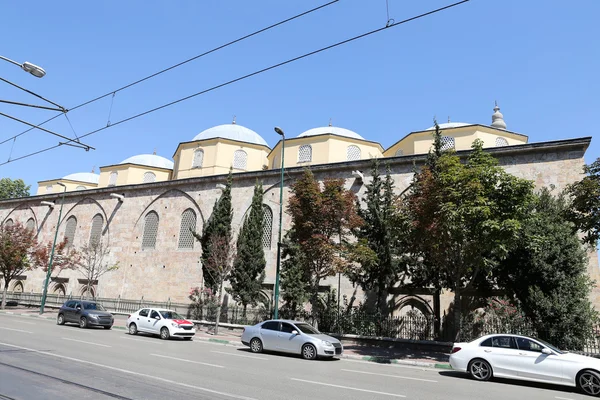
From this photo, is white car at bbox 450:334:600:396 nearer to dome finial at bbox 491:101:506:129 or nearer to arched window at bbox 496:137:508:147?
arched window at bbox 496:137:508:147

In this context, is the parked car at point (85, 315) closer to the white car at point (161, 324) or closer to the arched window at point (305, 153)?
the white car at point (161, 324)

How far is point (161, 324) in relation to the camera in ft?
53.4

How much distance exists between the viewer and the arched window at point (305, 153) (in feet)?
94.5

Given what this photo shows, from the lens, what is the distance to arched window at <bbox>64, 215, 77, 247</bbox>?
35.0 meters

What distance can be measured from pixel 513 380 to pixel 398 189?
1373 centimetres

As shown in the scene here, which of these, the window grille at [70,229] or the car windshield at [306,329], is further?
the window grille at [70,229]

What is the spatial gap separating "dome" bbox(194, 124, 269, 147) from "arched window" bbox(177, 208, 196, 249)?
7117mm

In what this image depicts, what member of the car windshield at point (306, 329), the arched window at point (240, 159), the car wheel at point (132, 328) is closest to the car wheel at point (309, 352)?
the car windshield at point (306, 329)

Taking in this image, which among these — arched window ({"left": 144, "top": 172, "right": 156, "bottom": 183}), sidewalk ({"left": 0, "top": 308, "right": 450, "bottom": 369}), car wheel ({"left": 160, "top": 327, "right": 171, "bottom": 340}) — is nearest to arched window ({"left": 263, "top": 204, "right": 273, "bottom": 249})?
sidewalk ({"left": 0, "top": 308, "right": 450, "bottom": 369})

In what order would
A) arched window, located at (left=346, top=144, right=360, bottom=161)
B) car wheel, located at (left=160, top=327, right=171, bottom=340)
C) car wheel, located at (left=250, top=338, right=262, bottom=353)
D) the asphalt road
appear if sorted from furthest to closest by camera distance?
arched window, located at (left=346, top=144, right=360, bottom=161) < car wheel, located at (left=160, top=327, right=171, bottom=340) < car wheel, located at (left=250, top=338, right=262, bottom=353) < the asphalt road

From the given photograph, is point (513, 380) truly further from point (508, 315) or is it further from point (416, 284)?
point (416, 284)

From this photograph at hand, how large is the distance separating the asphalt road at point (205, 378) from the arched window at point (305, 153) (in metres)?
18.8

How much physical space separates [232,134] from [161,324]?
67.9 feet

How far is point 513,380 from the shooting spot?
9.90 metres
